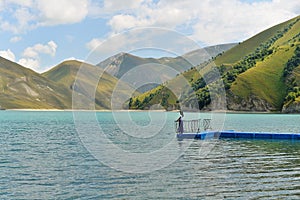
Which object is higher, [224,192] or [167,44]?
[167,44]

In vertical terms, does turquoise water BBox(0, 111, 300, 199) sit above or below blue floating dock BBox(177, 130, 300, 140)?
below

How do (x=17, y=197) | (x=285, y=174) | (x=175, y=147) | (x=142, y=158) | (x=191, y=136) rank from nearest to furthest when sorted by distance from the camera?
(x=17, y=197), (x=285, y=174), (x=142, y=158), (x=175, y=147), (x=191, y=136)

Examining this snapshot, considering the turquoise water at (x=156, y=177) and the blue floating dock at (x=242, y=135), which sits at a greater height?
the blue floating dock at (x=242, y=135)

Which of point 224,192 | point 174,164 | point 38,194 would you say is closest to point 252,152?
point 174,164

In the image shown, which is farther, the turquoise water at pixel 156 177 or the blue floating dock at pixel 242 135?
the blue floating dock at pixel 242 135

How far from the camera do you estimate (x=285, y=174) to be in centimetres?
3688

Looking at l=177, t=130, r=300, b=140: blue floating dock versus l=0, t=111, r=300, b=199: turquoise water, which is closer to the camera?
l=0, t=111, r=300, b=199: turquoise water

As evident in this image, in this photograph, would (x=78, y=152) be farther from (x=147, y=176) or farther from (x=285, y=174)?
(x=285, y=174)

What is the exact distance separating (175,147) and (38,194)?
3420cm

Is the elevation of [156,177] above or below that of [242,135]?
below

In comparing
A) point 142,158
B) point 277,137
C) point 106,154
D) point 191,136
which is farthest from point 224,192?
point 277,137

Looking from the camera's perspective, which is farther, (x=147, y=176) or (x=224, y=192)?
(x=147, y=176)

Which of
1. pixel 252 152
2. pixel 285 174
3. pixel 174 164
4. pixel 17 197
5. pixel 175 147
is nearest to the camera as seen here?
pixel 17 197

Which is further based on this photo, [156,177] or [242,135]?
[242,135]
